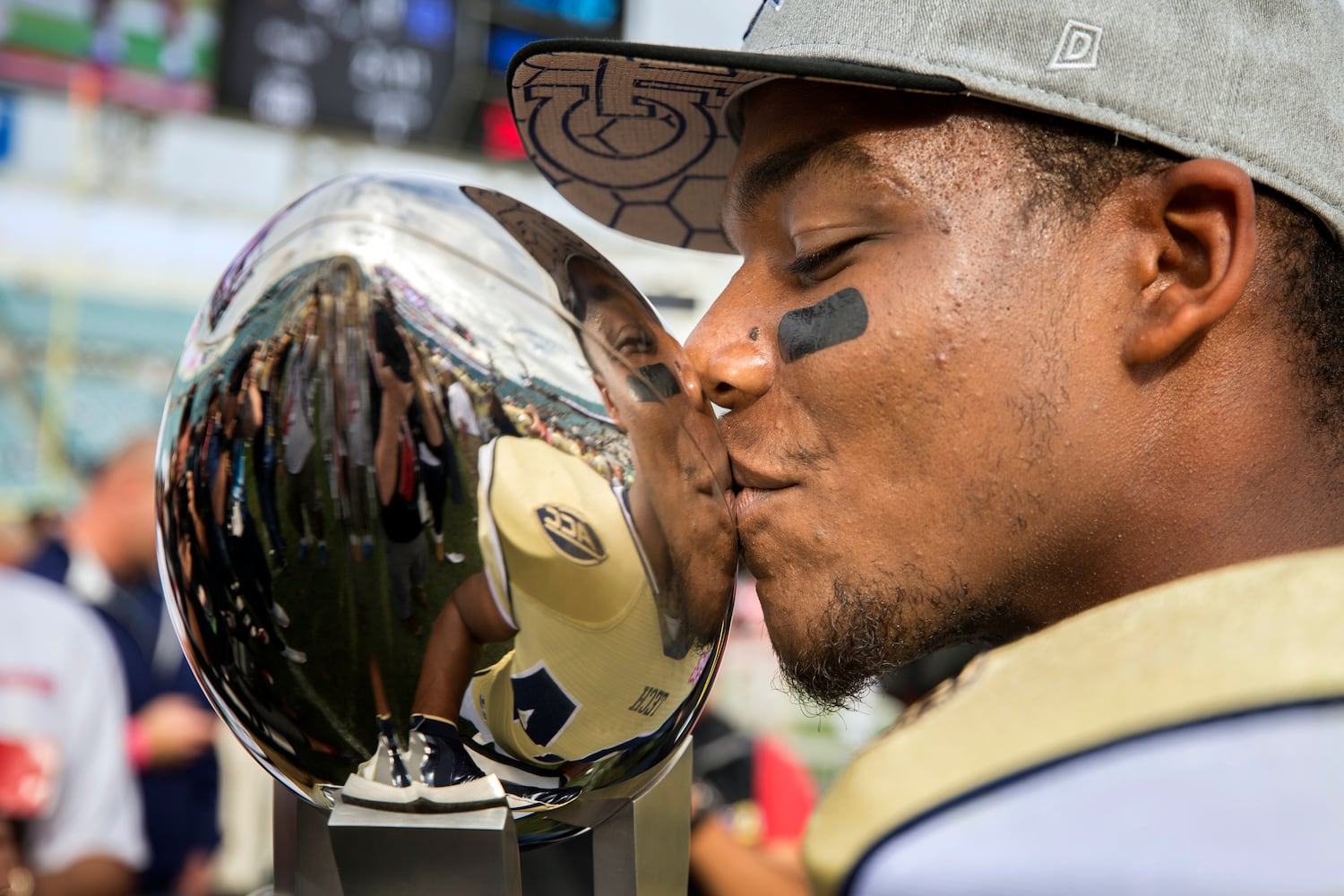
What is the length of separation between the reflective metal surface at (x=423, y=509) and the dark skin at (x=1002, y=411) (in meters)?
0.19

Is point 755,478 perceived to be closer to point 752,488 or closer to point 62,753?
point 752,488

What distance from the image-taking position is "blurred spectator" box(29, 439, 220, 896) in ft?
14.0

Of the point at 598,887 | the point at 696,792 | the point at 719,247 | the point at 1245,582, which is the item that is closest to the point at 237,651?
the point at 598,887

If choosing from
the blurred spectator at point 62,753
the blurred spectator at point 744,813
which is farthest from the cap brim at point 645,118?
the blurred spectator at point 62,753

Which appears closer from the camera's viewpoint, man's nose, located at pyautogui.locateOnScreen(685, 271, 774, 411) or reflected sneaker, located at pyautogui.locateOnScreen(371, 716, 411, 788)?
reflected sneaker, located at pyautogui.locateOnScreen(371, 716, 411, 788)

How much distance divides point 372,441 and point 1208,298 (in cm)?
85

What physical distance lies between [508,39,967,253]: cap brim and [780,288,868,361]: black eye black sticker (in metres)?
0.22

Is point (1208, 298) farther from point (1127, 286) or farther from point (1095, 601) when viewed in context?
point (1095, 601)

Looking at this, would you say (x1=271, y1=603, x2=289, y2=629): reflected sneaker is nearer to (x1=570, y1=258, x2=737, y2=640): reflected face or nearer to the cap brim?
(x1=570, y1=258, x2=737, y2=640): reflected face

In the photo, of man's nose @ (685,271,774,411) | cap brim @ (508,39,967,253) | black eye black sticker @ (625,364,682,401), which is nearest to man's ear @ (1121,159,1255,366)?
cap brim @ (508,39,967,253)

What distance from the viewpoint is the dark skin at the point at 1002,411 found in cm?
127

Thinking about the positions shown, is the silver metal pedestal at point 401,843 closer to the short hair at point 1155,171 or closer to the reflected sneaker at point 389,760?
the reflected sneaker at point 389,760

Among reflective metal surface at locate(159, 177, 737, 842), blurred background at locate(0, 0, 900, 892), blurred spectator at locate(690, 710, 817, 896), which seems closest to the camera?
reflective metal surface at locate(159, 177, 737, 842)

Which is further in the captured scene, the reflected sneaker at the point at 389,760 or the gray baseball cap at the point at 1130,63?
the gray baseball cap at the point at 1130,63
